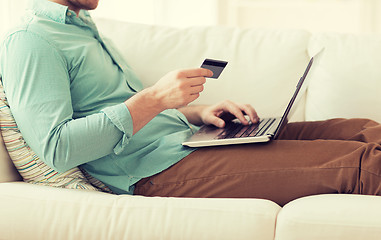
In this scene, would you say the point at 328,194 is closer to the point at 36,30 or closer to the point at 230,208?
the point at 230,208

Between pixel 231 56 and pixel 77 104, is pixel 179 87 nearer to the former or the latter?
pixel 77 104

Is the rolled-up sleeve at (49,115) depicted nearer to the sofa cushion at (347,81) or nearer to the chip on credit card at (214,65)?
the chip on credit card at (214,65)

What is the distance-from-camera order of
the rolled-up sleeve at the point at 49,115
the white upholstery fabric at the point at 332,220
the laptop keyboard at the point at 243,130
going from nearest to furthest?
1. the white upholstery fabric at the point at 332,220
2. the rolled-up sleeve at the point at 49,115
3. the laptop keyboard at the point at 243,130

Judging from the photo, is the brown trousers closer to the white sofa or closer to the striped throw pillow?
the white sofa

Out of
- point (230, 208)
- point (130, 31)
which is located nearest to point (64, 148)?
point (230, 208)

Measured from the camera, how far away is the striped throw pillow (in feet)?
3.63

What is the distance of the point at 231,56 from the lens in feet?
5.48

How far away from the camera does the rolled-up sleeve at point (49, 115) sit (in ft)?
3.39

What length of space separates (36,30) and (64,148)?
295mm

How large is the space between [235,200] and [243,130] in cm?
28

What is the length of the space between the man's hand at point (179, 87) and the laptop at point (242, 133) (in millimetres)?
110

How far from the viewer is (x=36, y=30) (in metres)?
1.11

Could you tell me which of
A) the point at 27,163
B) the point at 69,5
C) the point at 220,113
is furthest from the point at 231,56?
the point at 27,163

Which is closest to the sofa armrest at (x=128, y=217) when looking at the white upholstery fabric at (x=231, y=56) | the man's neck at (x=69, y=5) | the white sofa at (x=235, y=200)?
the white sofa at (x=235, y=200)
